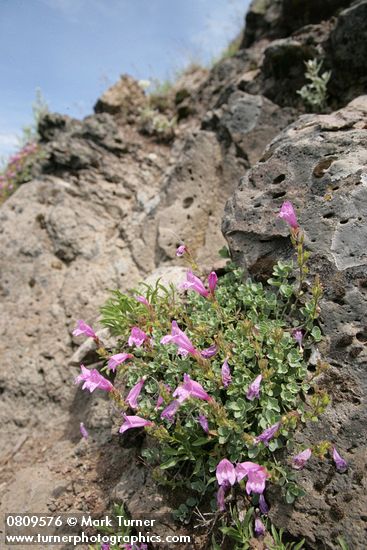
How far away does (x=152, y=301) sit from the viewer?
3.78 metres

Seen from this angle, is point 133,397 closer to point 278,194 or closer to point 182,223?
point 278,194

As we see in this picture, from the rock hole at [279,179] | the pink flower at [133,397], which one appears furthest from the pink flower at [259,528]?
the rock hole at [279,179]

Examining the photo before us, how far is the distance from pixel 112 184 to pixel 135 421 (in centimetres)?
505

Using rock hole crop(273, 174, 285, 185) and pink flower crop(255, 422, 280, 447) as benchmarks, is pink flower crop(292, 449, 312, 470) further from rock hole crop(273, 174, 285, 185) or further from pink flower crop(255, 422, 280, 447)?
rock hole crop(273, 174, 285, 185)

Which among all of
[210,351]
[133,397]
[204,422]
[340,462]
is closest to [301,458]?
[340,462]

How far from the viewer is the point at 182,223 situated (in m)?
5.52

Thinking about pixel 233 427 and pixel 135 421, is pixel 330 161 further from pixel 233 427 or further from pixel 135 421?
pixel 135 421

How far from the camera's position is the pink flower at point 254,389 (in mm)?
2590

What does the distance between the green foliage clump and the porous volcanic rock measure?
4.49ft

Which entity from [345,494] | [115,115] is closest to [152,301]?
[345,494]

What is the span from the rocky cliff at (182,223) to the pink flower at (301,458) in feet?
0.44

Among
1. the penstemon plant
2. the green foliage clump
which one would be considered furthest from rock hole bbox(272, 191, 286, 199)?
the green foliage clump

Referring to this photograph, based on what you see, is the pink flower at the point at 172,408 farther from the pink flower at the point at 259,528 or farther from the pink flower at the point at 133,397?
the pink flower at the point at 259,528

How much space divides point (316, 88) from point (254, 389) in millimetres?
4614
